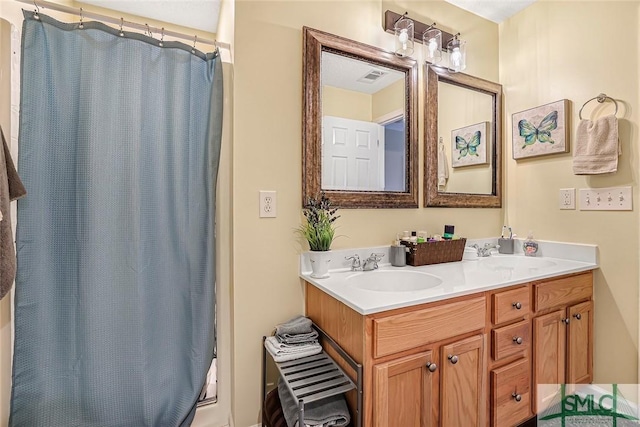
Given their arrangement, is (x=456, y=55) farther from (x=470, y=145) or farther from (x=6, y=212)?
(x=6, y=212)

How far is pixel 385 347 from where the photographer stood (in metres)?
0.99

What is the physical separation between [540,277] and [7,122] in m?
2.35

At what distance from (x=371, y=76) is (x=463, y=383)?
1.56 meters

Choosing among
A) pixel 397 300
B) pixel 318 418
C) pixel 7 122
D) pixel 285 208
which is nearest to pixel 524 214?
pixel 397 300

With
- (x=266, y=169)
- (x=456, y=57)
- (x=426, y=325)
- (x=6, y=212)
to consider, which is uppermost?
(x=456, y=57)

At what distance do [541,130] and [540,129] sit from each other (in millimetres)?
10

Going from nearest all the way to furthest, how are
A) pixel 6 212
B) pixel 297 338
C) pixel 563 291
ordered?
pixel 6 212
pixel 297 338
pixel 563 291

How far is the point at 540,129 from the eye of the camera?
186cm

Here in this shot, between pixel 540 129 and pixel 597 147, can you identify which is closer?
pixel 597 147

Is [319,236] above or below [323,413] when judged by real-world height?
above

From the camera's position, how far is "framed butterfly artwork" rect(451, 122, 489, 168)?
191cm

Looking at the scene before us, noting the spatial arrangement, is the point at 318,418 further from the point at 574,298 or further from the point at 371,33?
the point at 371,33

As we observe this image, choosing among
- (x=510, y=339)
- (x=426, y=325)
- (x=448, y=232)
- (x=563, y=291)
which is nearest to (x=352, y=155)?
(x=448, y=232)

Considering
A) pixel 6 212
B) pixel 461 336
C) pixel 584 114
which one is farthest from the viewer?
pixel 584 114
